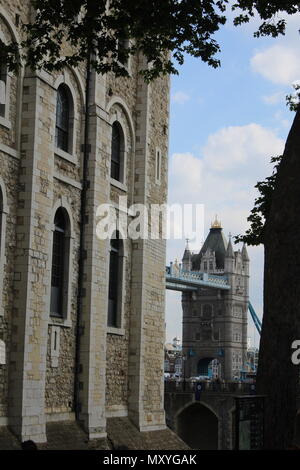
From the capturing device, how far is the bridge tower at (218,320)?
148 meters

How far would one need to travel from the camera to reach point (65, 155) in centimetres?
2175

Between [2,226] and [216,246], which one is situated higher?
[216,246]

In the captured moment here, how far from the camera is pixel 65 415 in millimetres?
21312

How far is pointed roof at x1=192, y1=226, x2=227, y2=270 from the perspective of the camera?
524 feet

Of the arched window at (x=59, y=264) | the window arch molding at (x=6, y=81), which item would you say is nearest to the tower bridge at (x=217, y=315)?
the arched window at (x=59, y=264)

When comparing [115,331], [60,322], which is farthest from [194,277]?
[60,322]

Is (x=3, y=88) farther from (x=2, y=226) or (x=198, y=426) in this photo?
(x=198, y=426)

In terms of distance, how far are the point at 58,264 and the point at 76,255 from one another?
79 cm

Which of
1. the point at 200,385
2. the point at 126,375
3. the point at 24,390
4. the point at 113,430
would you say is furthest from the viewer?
the point at 200,385

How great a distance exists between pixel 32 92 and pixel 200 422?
63138 mm

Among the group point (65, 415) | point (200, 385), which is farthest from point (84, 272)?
point (200, 385)

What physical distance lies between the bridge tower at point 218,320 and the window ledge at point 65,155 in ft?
407
